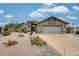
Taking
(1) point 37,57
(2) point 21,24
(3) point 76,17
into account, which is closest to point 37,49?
(1) point 37,57

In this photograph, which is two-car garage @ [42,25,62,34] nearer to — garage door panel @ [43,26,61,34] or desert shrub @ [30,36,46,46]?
garage door panel @ [43,26,61,34]

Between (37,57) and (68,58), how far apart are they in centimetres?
72

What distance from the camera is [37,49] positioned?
16.8ft

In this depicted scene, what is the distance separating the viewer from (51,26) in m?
5.34

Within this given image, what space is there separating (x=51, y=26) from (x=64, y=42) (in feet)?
1.68

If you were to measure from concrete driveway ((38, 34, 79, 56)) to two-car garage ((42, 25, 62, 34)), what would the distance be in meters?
0.10

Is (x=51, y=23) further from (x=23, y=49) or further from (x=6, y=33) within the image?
(x=6, y=33)

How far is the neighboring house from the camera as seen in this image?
5229 millimetres

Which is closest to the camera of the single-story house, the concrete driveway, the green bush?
the concrete driveway

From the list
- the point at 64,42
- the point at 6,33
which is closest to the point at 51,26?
the point at 64,42

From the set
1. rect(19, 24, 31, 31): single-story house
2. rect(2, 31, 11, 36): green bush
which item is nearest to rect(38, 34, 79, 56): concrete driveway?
rect(19, 24, 31, 31): single-story house

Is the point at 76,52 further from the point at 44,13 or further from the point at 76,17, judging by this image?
the point at 44,13

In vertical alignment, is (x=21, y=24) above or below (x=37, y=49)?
above

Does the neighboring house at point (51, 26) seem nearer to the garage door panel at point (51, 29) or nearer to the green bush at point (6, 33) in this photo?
the garage door panel at point (51, 29)
